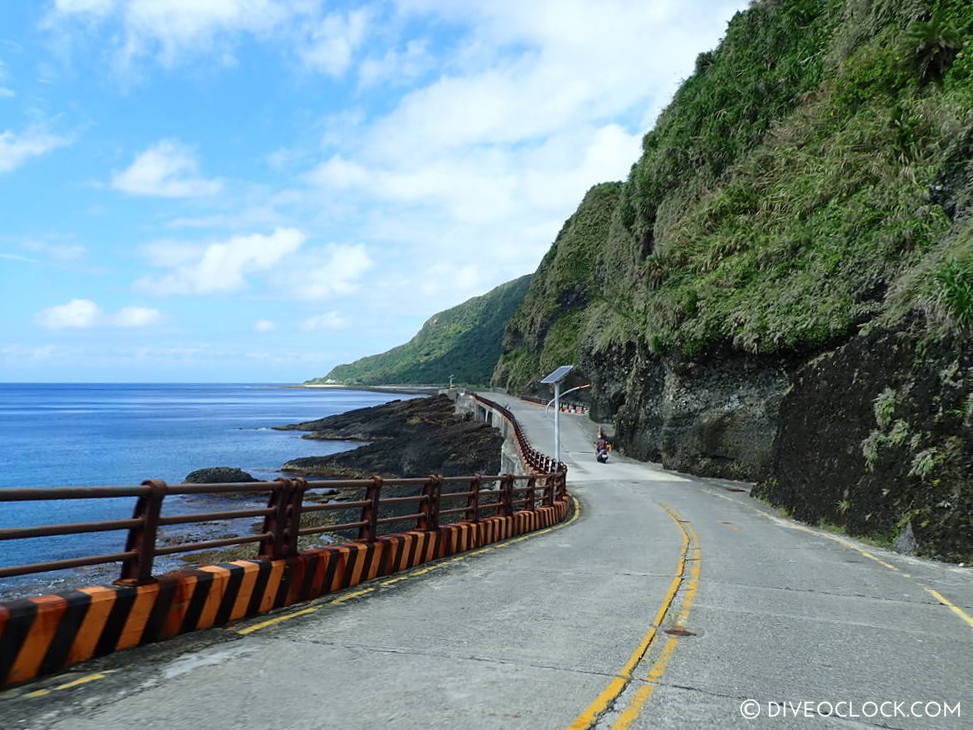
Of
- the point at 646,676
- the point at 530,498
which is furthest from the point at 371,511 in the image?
the point at 530,498

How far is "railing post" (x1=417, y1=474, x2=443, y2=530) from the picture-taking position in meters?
11.4

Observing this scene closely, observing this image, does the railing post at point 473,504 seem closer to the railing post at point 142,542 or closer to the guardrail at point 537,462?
the railing post at point 142,542

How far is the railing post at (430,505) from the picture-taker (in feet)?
37.2

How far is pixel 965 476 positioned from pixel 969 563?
1.54 m

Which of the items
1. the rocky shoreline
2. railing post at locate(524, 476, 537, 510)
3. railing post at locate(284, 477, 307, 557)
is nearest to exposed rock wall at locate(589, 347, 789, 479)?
railing post at locate(524, 476, 537, 510)

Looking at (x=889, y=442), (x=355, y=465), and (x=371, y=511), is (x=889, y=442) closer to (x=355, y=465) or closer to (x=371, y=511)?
(x=371, y=511)

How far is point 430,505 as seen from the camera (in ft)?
37.6

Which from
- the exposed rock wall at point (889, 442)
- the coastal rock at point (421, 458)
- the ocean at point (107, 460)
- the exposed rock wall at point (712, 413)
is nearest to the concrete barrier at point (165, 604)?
the exposed rock wall at point (889, 442)

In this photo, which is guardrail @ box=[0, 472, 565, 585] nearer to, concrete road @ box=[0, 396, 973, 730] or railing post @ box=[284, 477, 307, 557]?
railing post @ box=[284, 477, 307, 557]

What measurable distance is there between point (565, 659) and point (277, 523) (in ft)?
12.0

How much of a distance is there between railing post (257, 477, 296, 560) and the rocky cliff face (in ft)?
37.9

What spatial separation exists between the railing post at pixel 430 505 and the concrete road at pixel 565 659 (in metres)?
0.78

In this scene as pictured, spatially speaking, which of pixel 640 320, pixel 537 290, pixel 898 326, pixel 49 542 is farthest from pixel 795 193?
pixel 537 290

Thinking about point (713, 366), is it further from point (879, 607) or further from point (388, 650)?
point (388, 650)
